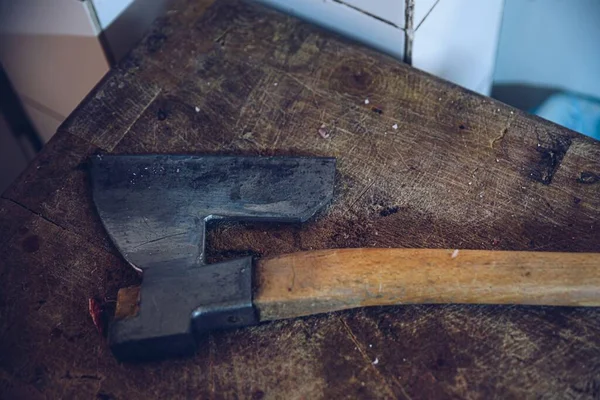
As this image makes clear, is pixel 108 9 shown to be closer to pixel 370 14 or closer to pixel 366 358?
pixel 370 14

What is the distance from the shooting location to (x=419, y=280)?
827 mm

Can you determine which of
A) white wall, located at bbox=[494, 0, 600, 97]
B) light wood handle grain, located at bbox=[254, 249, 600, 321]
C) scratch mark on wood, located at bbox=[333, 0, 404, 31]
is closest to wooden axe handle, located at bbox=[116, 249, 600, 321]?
light wood handle grain, located at bbox=[254, 249, 600, 321]

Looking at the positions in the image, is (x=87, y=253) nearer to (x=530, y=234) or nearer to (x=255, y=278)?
(x=255, y=278)

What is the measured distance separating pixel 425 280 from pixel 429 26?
0.46 m

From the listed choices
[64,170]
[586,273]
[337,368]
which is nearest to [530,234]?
[586,273]

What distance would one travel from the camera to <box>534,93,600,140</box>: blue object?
1319 millimetres

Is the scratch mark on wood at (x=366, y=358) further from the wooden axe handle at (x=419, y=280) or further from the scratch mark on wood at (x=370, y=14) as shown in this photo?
the scratch mark on wood at (x=370, y=14)

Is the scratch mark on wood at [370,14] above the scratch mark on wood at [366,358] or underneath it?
above

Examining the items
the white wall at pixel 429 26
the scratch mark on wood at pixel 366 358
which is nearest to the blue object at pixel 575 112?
the white wall at pixel 429 26

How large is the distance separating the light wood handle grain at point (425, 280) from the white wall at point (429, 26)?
404mm

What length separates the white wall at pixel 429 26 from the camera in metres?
1.07

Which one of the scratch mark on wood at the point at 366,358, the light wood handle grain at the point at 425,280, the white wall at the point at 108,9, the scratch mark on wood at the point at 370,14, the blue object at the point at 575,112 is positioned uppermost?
the white wall at the point at 108,9

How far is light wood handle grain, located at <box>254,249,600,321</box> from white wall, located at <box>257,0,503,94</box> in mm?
404

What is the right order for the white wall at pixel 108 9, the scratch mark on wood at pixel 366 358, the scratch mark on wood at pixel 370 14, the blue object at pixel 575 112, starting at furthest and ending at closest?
the blue object at pixel 575 112
the white wall at pixel 108 9
the scratch mark on wood at pixel 370 14
the scratch mark on wood at pixel 366 358
